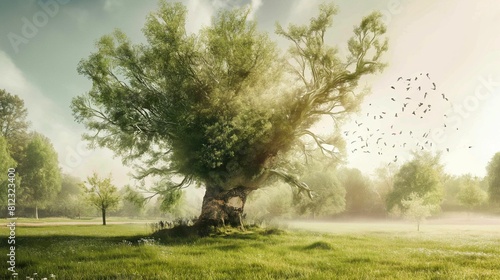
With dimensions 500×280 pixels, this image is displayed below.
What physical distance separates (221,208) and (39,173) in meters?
54.7

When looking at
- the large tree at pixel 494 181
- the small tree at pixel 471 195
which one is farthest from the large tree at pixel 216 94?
the large tree at pixel 494 181

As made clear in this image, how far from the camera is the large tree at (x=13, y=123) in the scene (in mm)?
62756

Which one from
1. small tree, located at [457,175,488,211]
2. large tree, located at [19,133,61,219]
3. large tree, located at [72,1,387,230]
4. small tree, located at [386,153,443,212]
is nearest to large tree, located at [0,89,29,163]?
large tree, located at [19,133,61,219]

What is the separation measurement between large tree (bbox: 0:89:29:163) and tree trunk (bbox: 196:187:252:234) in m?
56.1

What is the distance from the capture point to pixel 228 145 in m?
20.5

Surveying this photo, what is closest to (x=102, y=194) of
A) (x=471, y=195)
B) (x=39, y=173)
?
(x=39, y=173)

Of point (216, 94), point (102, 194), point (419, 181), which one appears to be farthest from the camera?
point (419, 181)

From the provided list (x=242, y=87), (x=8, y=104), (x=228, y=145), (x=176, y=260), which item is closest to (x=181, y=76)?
(x=242, y=87)

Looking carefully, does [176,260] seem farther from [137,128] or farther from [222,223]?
[137,128]

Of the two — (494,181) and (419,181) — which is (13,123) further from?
(494,181)

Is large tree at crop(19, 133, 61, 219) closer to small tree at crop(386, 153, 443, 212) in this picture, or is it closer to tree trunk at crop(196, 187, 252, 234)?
tree trunk at crop(196, 187, 252, 234)

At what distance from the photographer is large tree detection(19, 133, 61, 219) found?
6209 centimetres

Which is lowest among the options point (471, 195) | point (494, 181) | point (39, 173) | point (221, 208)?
point (471, 195)

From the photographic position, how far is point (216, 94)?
2223 centimetres
